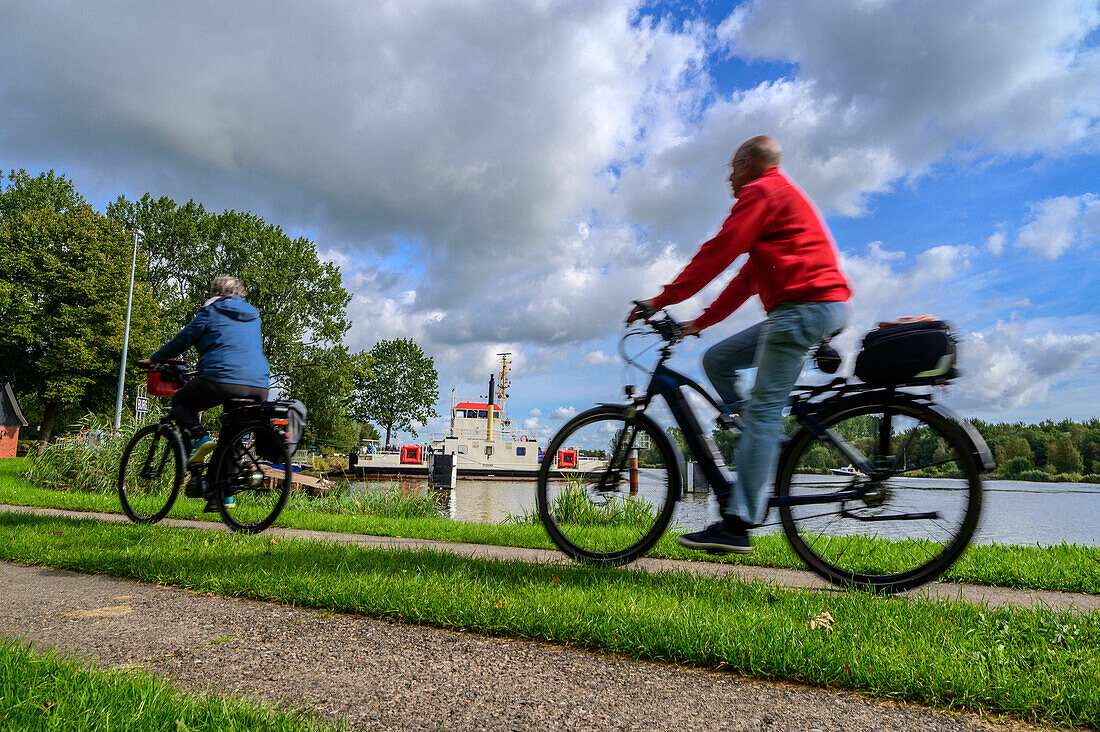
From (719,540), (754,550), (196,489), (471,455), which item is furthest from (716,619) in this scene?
(471,455)

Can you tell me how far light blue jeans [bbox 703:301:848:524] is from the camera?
274 cm

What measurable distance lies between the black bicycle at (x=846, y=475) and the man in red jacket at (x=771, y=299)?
180mm

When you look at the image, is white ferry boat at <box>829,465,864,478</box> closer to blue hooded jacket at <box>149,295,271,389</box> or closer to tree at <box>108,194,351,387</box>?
blue hooded jacket at <box>149,295,271,389</box>

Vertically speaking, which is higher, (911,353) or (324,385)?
(324,385)

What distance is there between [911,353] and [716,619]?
139 centimetres

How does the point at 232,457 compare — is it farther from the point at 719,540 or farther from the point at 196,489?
the point at 719,540

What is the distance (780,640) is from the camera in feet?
6.40

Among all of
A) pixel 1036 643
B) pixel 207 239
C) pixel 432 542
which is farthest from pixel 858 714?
pixel 207 239

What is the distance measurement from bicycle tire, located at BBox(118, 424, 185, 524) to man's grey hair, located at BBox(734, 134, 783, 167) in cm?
438

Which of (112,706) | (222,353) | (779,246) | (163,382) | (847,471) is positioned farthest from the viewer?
(163,382)

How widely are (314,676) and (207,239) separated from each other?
1588 inches

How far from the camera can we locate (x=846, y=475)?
9.57 feet

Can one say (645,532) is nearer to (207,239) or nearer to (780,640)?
(780,640)

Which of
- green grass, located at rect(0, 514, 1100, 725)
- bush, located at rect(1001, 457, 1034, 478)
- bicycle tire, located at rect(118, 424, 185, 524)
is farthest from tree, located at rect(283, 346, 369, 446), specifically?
bush, located at rect(1001, 457, 1034, 478)
